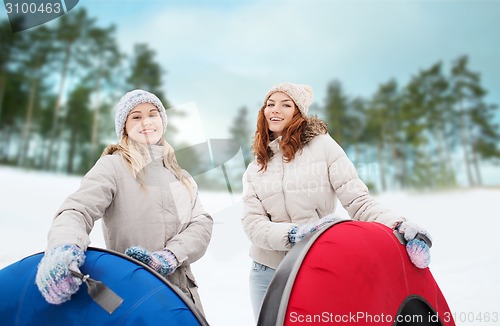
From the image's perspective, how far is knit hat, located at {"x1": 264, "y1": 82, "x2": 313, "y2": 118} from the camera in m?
1.93

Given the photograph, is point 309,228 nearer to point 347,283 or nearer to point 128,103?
point 347,283

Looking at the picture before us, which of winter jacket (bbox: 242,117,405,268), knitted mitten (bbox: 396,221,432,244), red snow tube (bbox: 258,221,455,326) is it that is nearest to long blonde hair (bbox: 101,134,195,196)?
winter jacket (bbox: 242,117,405,268)

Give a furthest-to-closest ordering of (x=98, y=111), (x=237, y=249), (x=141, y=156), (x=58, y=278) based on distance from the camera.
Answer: (x=98, y=111)
(x=237, y=249)
(x=141, y=156)
(x=58, y=278)

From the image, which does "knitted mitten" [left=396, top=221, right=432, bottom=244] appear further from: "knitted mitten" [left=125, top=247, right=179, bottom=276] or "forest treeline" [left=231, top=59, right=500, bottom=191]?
"forest treeline" [left=231, top=59, right=500, bottom=191]

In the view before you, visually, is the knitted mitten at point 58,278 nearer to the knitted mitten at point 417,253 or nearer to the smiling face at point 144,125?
the smiling face at point 144,125

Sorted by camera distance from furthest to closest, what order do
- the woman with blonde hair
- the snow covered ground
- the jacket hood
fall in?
the snow covered ground → the jacket hood → the woman with blonde hair

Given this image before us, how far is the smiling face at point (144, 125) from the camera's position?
5.68ft

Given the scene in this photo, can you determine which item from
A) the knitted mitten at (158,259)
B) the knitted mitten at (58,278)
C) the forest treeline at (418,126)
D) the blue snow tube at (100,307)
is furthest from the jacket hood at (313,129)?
the forest treeline at (418,126)

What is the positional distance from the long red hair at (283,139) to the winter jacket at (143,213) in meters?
0.40

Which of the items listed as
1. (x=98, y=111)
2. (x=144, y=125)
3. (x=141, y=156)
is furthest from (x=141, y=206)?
(x=98, y=111)

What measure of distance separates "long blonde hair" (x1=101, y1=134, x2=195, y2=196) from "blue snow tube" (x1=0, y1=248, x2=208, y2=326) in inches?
18.4

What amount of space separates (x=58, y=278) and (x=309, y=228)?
0.75 metres

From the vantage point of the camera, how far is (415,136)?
17156mm

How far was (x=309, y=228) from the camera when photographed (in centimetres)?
146
